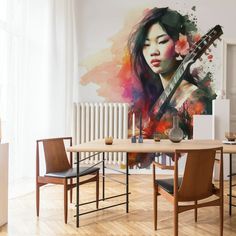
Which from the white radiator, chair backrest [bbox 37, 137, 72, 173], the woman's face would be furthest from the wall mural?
chair backrest [bbox 37, 137, 72, 173]

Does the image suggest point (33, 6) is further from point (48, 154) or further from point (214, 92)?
point (214, 92)

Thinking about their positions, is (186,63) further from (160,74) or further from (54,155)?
(54,155)

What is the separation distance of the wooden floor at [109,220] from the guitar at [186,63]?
6.18 ft

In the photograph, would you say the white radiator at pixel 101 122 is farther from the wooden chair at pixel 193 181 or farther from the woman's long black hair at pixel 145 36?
the wooden chair at pixel 193 181

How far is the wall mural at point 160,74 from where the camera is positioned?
550cm

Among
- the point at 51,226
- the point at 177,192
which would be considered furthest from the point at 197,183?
the point at 51,226

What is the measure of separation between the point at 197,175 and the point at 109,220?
42.0 inches

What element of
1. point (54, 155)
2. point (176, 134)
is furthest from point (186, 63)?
point (54, 155)

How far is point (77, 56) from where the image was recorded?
18.3 ft

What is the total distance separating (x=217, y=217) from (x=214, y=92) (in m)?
2.64

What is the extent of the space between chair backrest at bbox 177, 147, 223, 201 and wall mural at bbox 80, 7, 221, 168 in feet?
9.48

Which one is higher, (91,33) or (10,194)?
(91,33)

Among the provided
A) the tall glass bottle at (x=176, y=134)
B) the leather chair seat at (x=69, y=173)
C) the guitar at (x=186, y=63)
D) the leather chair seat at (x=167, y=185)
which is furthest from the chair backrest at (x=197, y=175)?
the guitar at (x=186, y=63)

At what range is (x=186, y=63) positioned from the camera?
5.50 m
